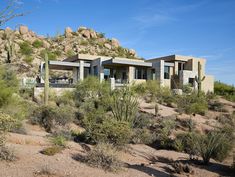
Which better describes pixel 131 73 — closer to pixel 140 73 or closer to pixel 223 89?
pixel 140 73

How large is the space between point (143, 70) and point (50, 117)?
63.8 feet

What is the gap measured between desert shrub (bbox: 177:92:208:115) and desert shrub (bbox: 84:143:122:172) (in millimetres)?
14072

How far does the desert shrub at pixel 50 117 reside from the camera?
1403cm

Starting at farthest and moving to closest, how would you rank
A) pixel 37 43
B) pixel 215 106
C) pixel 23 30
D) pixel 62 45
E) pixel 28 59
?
pixel 23 30, pixel 62 45, pixel 37 43, pixel 28 59, pixel 215 106

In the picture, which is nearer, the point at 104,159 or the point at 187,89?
the point at 104,159

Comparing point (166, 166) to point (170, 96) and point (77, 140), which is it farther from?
point (170, 96)

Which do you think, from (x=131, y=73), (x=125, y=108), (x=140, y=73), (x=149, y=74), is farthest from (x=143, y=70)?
(x=125, y=108)

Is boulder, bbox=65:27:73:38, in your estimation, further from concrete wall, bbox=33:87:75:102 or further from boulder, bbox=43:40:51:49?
concrete wall, bbox=33:87:75:102

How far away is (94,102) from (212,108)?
1151cm

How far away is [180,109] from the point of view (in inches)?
821

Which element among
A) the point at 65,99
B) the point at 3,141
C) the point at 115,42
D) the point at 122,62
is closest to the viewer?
the point at 3,141

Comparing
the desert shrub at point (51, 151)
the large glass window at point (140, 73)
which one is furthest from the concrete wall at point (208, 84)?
the desert shrub at point (51, 151)

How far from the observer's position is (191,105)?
2120cm

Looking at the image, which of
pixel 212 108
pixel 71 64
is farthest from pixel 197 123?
pixel 71 64
